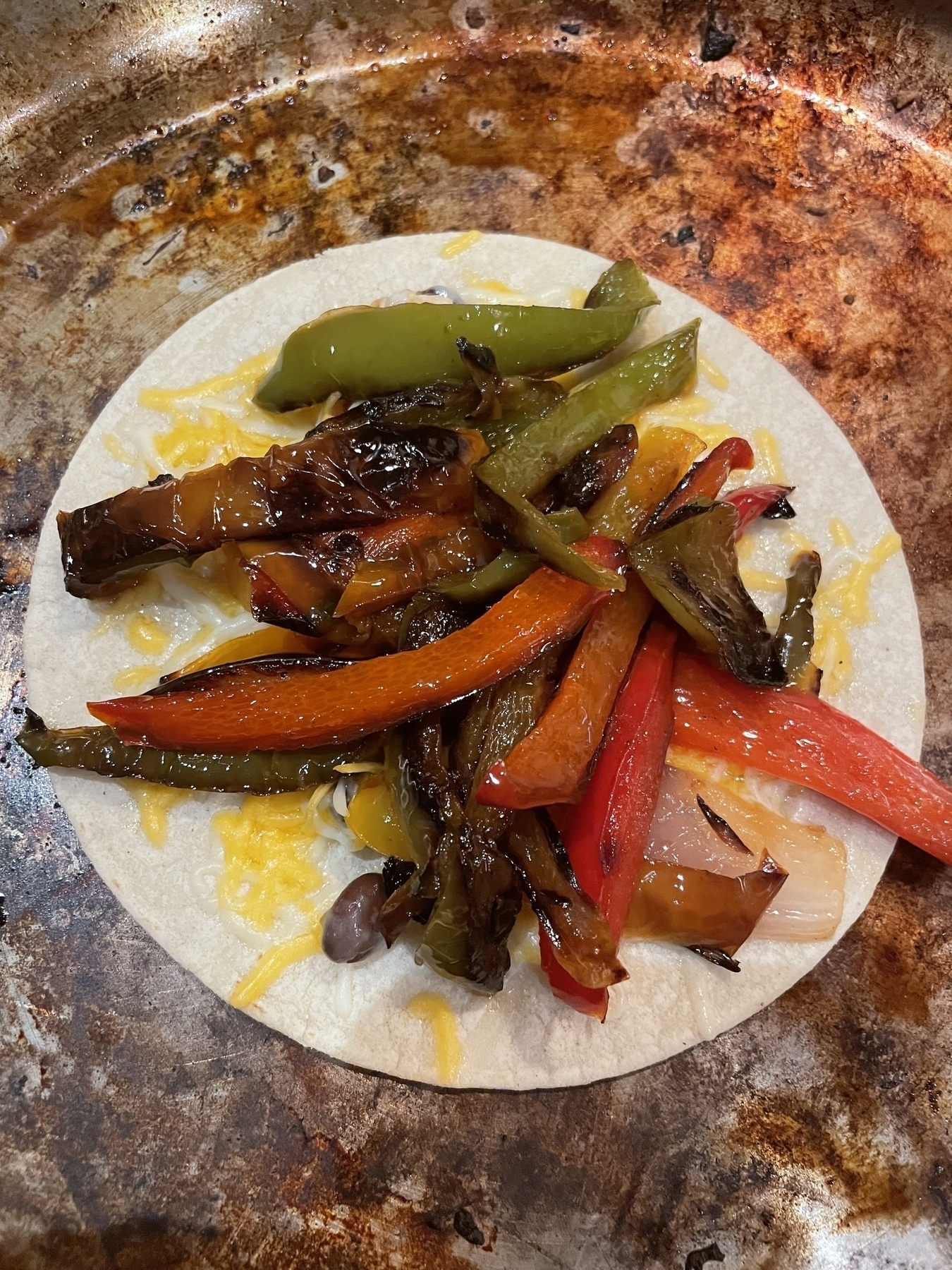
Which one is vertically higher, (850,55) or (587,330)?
(850,55)

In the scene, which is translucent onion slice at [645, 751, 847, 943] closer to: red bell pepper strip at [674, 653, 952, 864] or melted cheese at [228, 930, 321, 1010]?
red bell pepper strip at [674, 653, 952, 864]

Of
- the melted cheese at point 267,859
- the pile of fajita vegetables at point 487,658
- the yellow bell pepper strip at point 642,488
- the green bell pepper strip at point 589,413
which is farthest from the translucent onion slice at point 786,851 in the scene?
the melted cheese at point 267,859

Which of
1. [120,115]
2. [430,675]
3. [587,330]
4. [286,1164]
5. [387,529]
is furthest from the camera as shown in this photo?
[120,115]

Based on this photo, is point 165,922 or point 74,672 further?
point 74,672

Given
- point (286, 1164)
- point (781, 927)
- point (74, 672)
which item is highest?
point (74, 672)

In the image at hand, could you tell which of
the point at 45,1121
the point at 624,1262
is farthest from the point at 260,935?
the point at 624,1262

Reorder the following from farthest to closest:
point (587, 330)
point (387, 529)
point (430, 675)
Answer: point (587, 330)
point (387, 529)
point (430, 675)

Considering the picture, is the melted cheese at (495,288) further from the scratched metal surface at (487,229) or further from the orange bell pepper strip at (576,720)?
the orange bell pepper strip at (576,720)

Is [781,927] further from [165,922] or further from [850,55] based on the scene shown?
[850,55]
